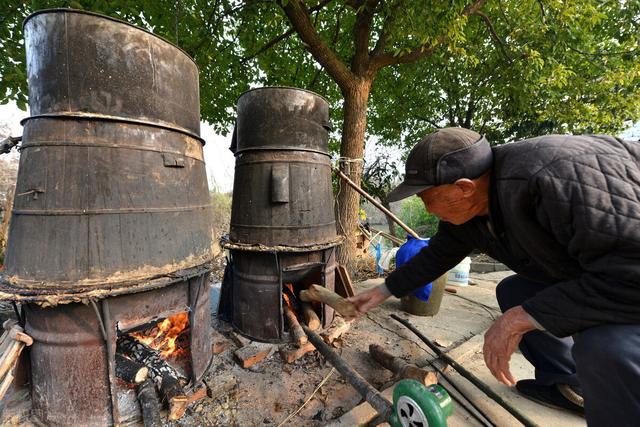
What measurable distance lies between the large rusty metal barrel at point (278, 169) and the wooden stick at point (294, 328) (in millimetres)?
821

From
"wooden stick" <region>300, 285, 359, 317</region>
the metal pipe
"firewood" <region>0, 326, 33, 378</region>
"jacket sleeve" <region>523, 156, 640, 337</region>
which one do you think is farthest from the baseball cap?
"firewood" <region>0, 326, 33, 378</region>

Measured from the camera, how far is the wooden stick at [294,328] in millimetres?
2998

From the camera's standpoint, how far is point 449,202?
70.2 inches

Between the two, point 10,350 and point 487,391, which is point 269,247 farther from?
point 487,391

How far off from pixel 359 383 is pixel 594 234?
69.6 inches

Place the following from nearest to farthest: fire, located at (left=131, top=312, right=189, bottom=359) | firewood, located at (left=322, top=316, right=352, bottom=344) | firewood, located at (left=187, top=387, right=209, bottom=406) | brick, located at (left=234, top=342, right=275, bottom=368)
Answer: firewood, located at (left=187, top=387, right=209, bottom=406) < fire, located at (left=131, top=312, right=189, bottom=359) < brick, located at (left=234, top=342, right=275, bottom=368) < firewood, located at (left=322, top=316, right=352, bottom=344)

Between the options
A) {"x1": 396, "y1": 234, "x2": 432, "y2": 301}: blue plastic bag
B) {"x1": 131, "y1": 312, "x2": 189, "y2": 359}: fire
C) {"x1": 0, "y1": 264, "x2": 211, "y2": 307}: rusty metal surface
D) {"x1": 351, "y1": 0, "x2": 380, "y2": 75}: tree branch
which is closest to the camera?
{"x1": 0, "y1": 264, "x2": 211, "y2": 307}: rusty metal surface

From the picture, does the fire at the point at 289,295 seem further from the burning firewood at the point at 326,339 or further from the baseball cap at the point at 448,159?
the baseball cap at the point at 448,159

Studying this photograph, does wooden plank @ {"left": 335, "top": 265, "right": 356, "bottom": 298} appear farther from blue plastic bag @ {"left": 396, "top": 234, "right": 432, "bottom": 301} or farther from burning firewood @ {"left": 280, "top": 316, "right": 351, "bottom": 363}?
blue plastic bag @ {"left": 396, "top": 234, "right": 432, "bottom": 301}

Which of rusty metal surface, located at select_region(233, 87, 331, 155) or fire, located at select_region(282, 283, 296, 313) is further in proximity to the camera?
fire, located at select_region(282, 283, 296, 313)

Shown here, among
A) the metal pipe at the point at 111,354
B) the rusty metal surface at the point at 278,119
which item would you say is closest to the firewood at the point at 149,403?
the metal pipe at the point at 111,354

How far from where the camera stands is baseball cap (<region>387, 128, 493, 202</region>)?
1644 millimetres

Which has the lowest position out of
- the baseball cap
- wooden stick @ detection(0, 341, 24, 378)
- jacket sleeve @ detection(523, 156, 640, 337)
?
wooden stick @ detection(0, 341, 24, 378)

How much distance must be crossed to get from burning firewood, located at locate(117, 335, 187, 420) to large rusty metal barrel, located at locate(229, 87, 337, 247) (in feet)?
4.36
